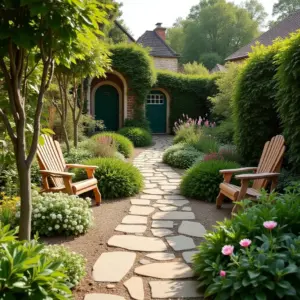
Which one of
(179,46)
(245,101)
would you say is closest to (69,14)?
(245,101)

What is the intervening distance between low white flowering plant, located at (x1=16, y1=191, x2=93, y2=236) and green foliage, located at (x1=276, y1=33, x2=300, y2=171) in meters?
2.90

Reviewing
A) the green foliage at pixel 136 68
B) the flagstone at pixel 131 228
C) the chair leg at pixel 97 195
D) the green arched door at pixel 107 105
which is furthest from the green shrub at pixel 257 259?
the green arched door at pixel 107 105

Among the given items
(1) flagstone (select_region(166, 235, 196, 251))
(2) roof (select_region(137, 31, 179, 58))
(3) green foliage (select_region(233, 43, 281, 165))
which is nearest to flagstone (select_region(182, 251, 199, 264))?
(1) flagstone (select_region(166, 235, 196, 251))

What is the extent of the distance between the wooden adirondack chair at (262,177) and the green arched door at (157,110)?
1248cm

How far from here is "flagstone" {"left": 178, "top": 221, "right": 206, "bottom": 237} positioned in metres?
3.78

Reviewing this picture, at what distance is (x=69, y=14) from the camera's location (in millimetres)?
1962

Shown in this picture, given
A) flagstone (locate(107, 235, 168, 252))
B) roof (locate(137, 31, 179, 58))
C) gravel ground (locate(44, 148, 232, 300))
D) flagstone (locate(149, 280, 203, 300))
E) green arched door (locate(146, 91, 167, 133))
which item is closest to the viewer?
flagstone (locate(149, 280, 203, 300))

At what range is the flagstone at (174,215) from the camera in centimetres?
436

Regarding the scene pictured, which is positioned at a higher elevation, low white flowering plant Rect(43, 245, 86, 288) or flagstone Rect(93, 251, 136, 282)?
low white flowering plant Rect(43, 245, 86, 288)

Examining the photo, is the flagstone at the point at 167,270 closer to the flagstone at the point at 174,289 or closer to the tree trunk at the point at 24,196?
the flagstone at the point at 174,289

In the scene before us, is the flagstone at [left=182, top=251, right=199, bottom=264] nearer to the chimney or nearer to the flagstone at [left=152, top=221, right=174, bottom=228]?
the flagstone at [left=152, top=221, right=174, bottom=228]

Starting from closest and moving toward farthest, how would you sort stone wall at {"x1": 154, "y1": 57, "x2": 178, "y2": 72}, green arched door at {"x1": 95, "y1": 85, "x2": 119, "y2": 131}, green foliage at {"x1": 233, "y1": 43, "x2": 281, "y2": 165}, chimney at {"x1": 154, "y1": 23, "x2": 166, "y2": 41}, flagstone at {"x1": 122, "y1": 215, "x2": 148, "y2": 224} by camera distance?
flagstone at {"x1": 122, "y1": 215, "x2": 148, "y2": 224} < green foliage at {"x1": 233, "y1": 43, "x2": 281, "y2": 165} < green arched door at {"x1": 95, "y1": 85, "x2": 119, "y2": 131} < stone wall at {"x1": 154, "y1": 57, "x2": 178, "y2": 72} < chimney at {"x1": 154, "y1": 23, "x2": 166, "y2": 41}

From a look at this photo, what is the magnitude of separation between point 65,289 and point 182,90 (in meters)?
15.7

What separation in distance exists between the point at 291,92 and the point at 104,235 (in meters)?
3.10
